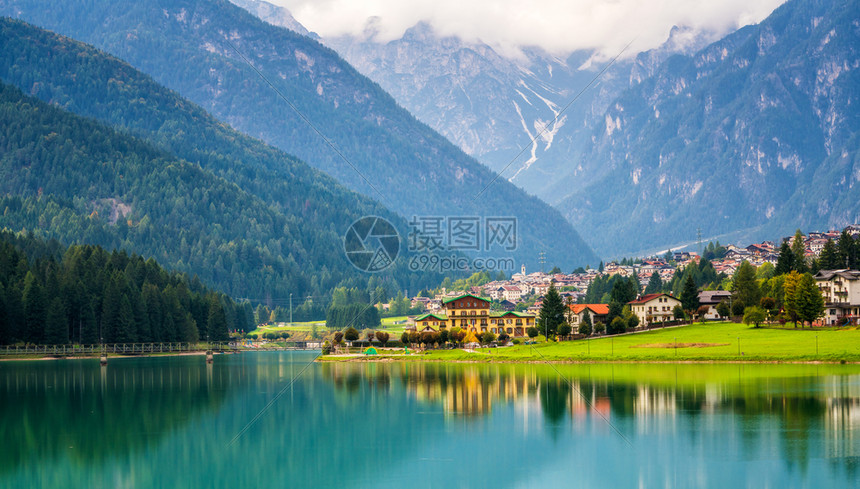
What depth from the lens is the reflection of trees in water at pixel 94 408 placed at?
5378 cm

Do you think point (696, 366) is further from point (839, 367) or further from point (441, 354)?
point (441, 354)

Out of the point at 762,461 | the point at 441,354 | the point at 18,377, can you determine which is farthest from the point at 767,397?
the point at 18,377

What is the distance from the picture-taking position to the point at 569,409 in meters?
65.3

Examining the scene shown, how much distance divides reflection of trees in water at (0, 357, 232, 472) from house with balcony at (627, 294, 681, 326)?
5777cm

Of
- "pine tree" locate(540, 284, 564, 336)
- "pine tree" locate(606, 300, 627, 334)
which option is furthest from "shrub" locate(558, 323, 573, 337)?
"pine tree" locate(606, 300, 627, 334)

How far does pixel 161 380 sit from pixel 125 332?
50.1m

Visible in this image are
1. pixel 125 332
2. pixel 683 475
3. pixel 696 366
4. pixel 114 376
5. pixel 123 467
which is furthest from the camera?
pixel 125 332

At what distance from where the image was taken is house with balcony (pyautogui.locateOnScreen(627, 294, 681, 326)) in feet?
443

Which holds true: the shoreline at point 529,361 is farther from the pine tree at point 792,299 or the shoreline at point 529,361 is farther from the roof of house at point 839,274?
the roof of house at point 839,274

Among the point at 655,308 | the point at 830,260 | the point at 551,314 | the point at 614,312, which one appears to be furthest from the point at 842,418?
the point at 830,260

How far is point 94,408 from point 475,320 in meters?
82.6

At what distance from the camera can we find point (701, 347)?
4090 inches

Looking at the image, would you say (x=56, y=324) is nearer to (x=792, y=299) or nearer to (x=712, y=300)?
(x=712, y=300)

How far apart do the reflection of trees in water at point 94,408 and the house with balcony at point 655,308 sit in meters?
57.8
